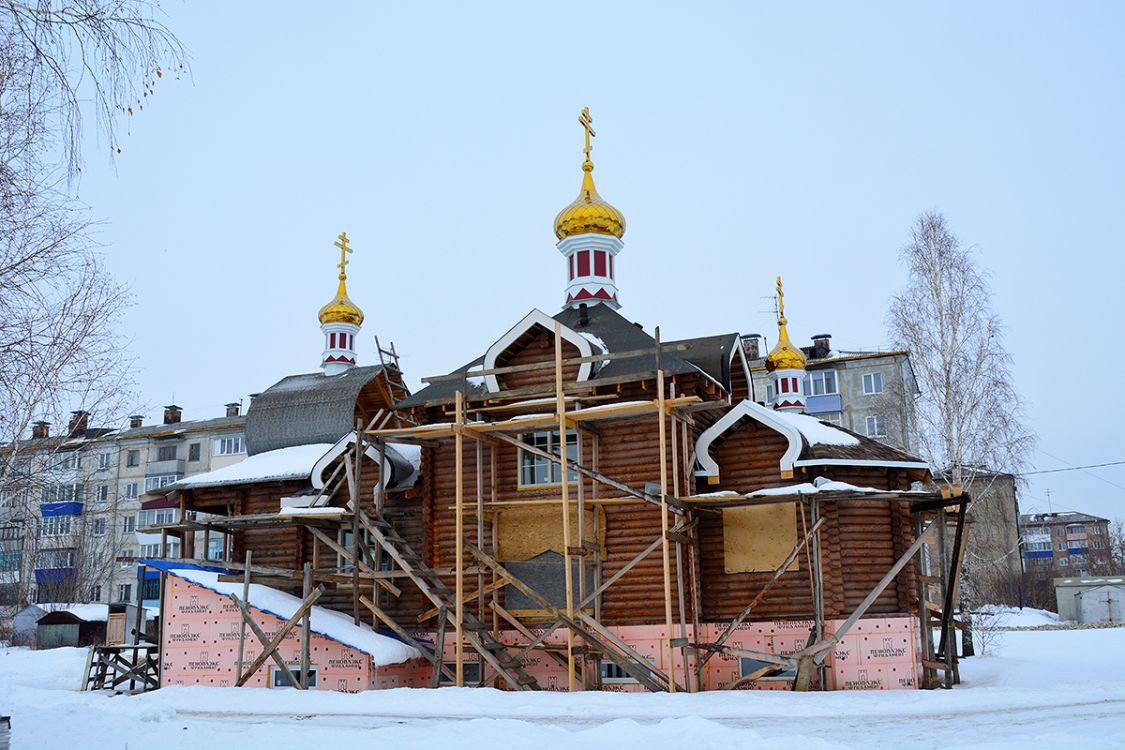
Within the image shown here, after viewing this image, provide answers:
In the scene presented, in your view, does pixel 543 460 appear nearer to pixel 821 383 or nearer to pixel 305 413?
pixel 305 413

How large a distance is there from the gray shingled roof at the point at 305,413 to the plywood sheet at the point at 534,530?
7474mm

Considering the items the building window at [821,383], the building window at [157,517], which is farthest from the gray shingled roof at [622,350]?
the building window at [157,517]

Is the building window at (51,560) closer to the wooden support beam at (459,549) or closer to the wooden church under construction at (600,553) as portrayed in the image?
the wooden church under construction at (600,553)

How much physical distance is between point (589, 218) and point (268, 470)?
29.2 ft

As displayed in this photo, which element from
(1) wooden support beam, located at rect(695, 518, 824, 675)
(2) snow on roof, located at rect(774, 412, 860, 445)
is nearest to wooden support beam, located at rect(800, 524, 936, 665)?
(1) wooden support beam, located at rect(695, 518, 824, 675)

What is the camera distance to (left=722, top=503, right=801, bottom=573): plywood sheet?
17.9 meters

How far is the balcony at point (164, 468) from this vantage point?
5234 centimetres

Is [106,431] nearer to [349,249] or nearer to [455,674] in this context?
[455,674]

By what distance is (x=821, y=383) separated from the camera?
45.7 metres

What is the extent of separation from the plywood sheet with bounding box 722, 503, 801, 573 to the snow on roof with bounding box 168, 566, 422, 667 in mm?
5893

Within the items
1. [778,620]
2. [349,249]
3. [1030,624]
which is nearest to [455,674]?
[778,620]

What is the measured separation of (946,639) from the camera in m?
17.1

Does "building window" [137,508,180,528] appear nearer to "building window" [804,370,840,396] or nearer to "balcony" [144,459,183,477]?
"balcony" [144,459,183,477]

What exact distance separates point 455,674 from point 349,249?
49.2 feet
